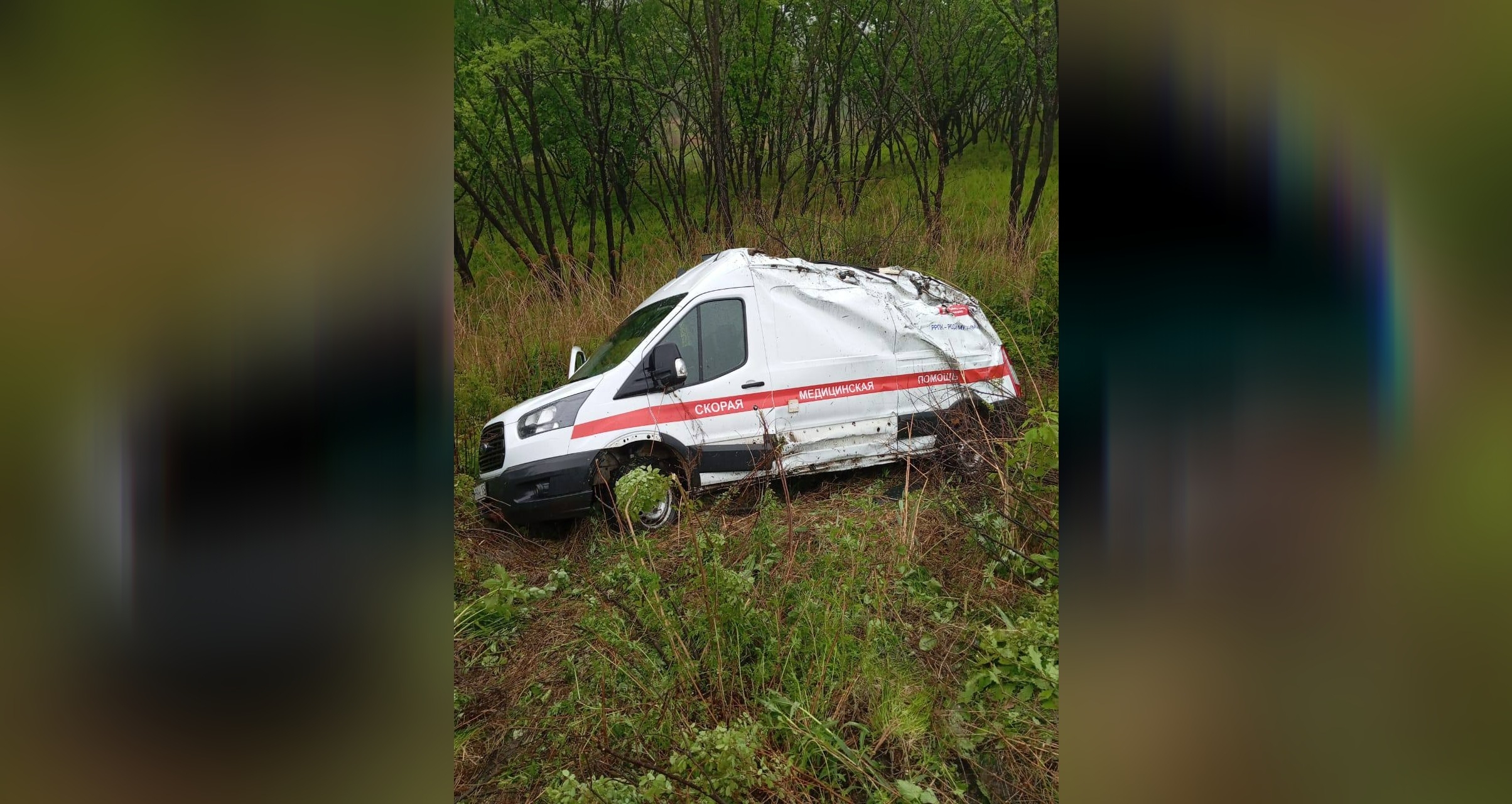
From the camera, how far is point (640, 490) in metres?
4.63

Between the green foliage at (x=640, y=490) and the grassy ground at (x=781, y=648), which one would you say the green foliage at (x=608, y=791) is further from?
the green foliage at (x=640, y=490)

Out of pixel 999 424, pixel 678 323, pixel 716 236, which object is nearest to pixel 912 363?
pixel 999 424

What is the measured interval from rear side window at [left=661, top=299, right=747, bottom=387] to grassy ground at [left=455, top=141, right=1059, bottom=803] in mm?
981

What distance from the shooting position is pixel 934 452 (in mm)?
5527

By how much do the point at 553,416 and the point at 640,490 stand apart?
4.69 feet

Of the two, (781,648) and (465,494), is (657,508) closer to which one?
(465,494)

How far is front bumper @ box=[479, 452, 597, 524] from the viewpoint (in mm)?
5633

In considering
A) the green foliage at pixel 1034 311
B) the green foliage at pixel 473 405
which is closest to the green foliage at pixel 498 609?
the green foliage at pixel 473 405

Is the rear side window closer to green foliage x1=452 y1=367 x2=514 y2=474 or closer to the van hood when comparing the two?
the van hood

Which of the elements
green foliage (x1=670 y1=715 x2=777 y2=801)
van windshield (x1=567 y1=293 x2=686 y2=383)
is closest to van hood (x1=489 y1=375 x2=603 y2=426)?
van windshield (x1=567 y1=293 x2=686 y2=383)

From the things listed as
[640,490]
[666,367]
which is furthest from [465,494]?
[640,490]

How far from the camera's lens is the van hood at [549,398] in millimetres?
5852
